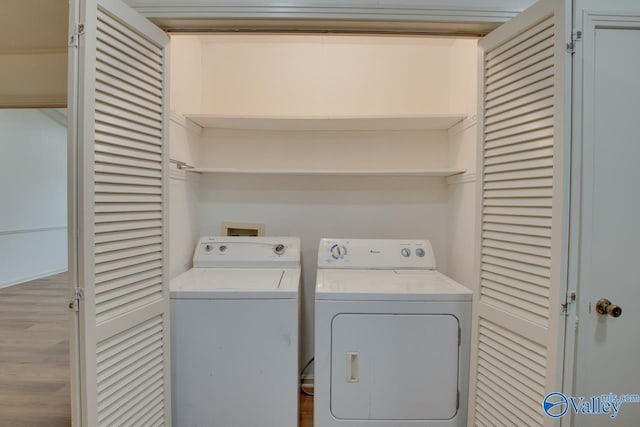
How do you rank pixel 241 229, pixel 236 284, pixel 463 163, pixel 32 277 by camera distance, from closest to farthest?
pixel 236 284
pixel 463 163
pixel 241 229
pixel 32 277

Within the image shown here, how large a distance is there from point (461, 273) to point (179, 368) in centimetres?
181

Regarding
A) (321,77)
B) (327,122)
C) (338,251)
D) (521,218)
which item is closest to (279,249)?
(338,251)

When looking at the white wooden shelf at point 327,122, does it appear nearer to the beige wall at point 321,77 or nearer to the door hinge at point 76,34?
the beige wall at point 321,77

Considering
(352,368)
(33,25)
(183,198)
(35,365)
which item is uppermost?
(33,25)

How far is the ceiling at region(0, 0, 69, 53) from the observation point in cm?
176

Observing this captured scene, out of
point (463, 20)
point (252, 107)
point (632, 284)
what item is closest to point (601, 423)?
point (632, 284)

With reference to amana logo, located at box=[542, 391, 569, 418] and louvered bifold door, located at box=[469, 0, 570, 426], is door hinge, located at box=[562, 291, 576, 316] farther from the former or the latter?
amana logo, located at box=[542, 391, 569, 418]

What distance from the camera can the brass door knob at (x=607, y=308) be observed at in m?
1.15

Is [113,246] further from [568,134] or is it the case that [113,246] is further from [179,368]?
[568,134]

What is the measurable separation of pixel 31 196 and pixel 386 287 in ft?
19.7

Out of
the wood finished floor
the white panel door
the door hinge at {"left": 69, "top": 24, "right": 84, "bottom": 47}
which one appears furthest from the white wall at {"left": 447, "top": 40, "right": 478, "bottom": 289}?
the door hinge at {"left": 69, "top": 24, "right": 84, "bottom": 47}

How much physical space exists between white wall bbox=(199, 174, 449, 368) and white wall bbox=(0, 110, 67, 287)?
4334 mm

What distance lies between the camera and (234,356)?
1.64m

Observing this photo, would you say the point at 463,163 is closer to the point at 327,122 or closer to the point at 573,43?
the point at 327,122
